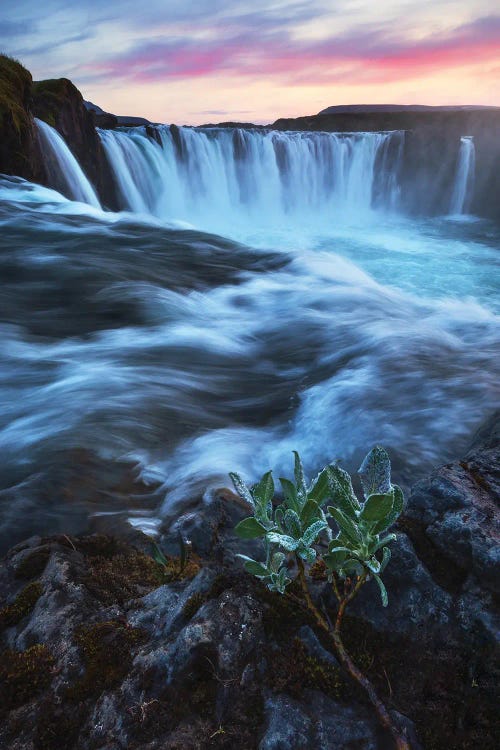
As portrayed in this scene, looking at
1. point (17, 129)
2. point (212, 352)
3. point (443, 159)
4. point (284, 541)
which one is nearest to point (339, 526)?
point (284, 541)

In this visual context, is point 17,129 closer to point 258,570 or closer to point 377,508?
point 258,570

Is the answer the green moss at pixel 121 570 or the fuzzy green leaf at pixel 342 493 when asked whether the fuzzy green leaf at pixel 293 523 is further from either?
the green moss at pixel 121 570

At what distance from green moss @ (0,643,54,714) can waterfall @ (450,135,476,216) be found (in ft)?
105

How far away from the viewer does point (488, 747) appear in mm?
1147

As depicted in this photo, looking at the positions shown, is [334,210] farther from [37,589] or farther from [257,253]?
[37,589]

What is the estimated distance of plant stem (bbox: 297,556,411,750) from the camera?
1.16 metres

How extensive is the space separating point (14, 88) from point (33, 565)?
1625 cm

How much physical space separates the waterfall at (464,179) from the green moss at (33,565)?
3143cm

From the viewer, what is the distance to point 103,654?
145 centimetres

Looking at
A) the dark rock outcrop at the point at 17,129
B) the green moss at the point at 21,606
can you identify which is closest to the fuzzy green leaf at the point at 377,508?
the green moss at the point at 21,606

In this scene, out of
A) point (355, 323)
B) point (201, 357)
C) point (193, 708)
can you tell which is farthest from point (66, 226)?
point (193, 708)

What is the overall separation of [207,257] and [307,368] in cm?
545

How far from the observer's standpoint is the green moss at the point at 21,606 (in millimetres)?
1722

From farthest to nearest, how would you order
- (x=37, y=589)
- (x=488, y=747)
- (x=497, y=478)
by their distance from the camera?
(x=497, y=478) < (x=37, y=589) < (x=488, y=747)
